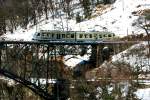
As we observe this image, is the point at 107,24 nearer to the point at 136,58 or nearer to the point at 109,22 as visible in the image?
the point at 109,22

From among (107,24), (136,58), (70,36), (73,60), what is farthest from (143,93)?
(107,24)

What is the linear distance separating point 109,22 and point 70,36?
63.5 feet

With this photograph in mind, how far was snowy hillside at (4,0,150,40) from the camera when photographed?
9356 centimetres

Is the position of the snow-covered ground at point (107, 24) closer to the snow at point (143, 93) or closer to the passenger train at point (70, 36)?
the passenger train at point (70, 36)

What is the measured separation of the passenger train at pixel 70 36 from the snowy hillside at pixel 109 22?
26.3ft

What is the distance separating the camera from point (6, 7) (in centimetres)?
12594

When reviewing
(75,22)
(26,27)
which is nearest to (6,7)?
(26,27)

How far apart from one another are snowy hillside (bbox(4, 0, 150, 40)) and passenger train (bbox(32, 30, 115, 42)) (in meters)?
8.02

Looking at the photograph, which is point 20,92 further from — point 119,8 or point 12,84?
point 119,8

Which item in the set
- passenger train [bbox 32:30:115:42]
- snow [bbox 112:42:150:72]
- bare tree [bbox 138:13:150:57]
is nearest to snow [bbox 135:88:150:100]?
snow [bbox 112:42:150:72]

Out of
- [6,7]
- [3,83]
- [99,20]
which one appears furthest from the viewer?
[6,7]

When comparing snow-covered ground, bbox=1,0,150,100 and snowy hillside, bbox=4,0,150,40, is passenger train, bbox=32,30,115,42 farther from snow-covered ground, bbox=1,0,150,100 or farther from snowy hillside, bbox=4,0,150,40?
snowy hillside, bbox=4,0,150,40

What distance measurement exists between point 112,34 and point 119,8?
2034 centimetres

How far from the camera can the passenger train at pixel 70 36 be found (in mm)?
78062
